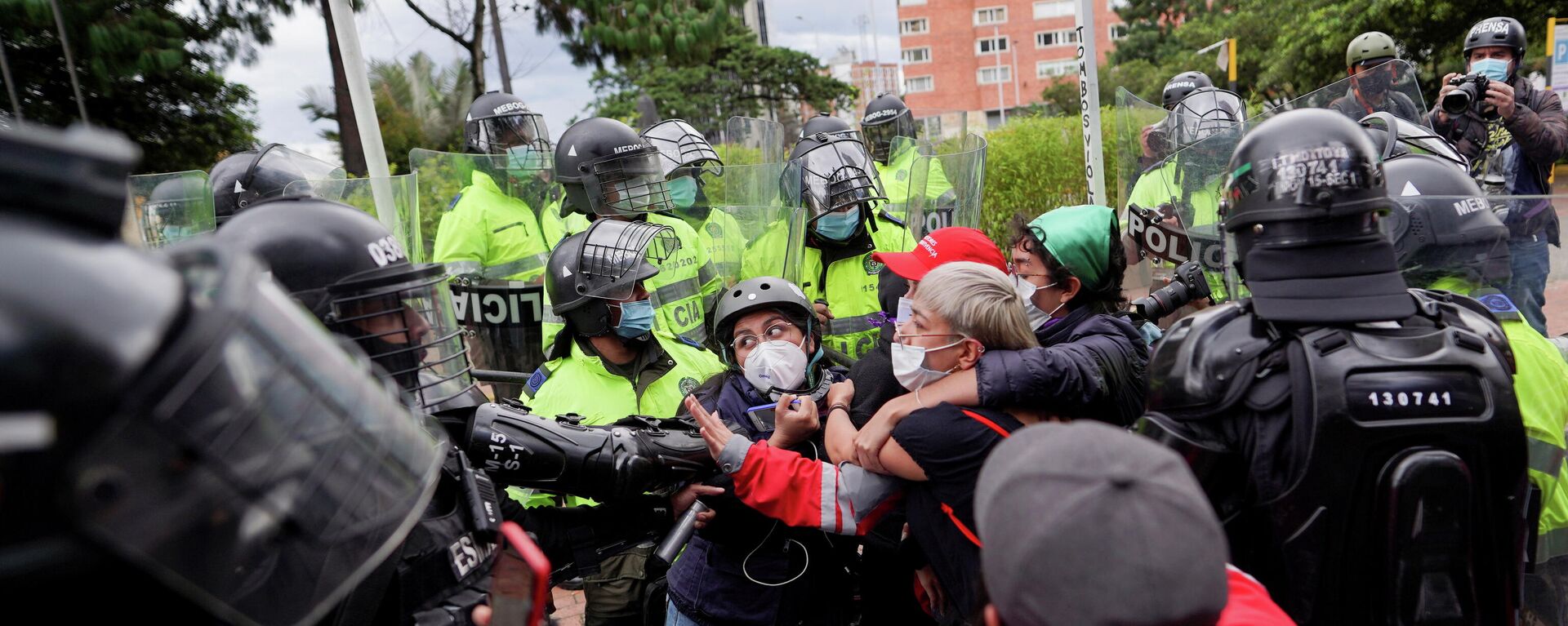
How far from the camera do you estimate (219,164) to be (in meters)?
4.64

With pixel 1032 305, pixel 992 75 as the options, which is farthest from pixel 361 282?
pixel 992 75

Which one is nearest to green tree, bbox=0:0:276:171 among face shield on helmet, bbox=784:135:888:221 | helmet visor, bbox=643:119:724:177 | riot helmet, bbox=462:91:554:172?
riot helmet, bbox=462:91:554:172

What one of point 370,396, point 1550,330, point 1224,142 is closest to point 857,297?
point 1224,142

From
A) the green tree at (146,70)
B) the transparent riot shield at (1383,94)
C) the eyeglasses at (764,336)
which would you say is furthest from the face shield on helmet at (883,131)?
the green tree at (146,70)

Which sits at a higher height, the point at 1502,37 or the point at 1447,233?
the point at 1502,37

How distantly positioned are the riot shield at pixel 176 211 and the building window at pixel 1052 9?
70.4 metres

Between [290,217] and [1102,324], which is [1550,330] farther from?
[290,217]

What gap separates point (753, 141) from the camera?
716cm

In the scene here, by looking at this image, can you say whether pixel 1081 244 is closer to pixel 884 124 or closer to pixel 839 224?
pixel 839 224

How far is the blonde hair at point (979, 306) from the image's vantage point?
238 cm

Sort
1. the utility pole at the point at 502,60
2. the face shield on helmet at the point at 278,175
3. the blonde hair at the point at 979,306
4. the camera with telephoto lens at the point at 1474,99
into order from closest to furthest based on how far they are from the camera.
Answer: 1. the blonde hair at the point at 979,306
2. the face shield on helmet at the point at 278,175
3. the camera with telephoto lens at the point at 1474,99
4. the utility pole at the point at 502,60

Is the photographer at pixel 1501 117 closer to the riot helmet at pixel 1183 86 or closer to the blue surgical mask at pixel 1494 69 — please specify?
the blue surgical mask at pixel 1494 69

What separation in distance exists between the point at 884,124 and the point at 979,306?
17.4ft

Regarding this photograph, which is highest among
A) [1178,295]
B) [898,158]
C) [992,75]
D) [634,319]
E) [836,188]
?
[992,75]
